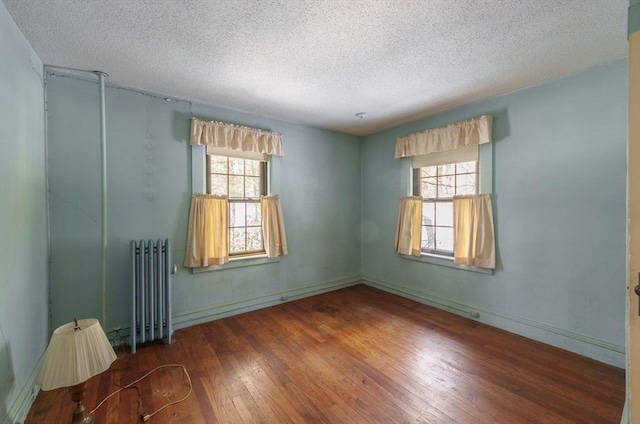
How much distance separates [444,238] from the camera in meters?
3.54

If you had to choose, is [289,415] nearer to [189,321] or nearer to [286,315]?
[286,315]

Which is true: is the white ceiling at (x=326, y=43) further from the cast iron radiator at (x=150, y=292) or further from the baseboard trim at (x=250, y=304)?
the baseboard trim at (x=250, y=304)

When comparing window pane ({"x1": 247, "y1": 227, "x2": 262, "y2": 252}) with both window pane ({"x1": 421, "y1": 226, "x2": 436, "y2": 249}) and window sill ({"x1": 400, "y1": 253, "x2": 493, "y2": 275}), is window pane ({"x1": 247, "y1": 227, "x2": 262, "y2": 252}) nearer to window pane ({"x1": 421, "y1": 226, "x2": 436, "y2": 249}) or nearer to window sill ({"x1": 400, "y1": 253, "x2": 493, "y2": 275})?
window sill ({"x1": 400, "y1": 253, "x2": 493, "y2": 275})

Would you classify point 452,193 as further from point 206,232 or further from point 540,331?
point 206,232

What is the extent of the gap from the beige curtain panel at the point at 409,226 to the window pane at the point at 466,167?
62cm

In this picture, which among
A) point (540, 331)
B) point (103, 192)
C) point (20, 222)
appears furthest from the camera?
point (540, 331)

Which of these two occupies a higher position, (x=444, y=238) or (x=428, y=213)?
(x=428, y=213)

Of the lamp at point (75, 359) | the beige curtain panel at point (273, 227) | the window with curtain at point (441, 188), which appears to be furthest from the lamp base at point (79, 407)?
the window with curtain at point (441, 188)

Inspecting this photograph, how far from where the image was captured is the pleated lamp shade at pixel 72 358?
1412 mm

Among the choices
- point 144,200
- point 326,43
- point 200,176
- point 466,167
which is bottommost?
point 144,200

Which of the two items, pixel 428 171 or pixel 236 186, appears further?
pixel 428 171

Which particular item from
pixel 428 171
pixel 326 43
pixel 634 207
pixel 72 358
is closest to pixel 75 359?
pixel 72 358

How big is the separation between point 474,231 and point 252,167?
2809 mm

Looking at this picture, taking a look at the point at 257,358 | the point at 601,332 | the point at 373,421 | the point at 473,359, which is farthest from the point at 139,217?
the point at 601,332
